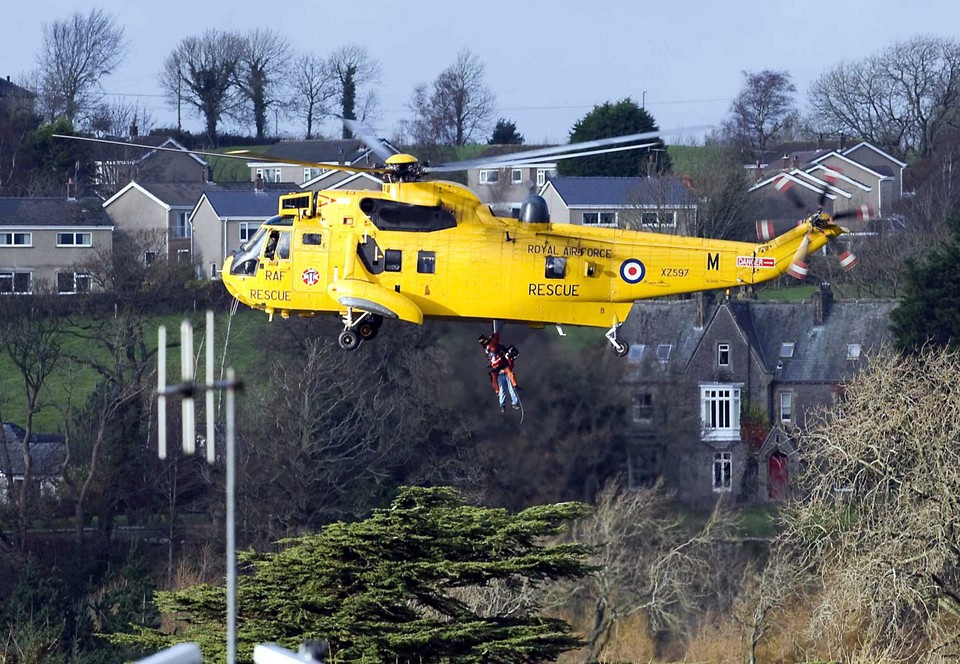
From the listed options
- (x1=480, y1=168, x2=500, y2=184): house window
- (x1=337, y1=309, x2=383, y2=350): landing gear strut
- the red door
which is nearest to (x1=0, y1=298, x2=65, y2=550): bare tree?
the red door

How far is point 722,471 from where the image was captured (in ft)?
186

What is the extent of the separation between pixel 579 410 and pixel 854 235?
22.8 meters

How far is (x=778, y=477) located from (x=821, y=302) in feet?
26.9

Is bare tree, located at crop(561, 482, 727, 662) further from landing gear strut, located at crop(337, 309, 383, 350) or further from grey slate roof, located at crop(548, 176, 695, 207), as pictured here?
landing gear strut, located at crop(337, 309, 383, 350)

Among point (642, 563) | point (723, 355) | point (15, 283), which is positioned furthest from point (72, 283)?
point (642, 563)

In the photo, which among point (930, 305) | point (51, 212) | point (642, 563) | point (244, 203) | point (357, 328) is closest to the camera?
point (357, 328)

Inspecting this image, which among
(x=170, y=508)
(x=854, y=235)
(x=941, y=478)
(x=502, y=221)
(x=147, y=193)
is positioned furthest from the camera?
(x=147, y=193)

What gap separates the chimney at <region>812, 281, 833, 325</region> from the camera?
2448 inches

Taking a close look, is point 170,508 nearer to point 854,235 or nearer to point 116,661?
point 116,661

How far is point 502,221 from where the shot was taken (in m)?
22.8

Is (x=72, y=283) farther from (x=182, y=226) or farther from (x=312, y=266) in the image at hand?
(x=312, y=266)

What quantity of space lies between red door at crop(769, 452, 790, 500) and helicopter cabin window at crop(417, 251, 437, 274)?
3411 centimetres

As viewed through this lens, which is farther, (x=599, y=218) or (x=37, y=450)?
(x=599, y=218)

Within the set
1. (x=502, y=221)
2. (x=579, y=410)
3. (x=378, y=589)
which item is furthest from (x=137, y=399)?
(x=502, y=221)
